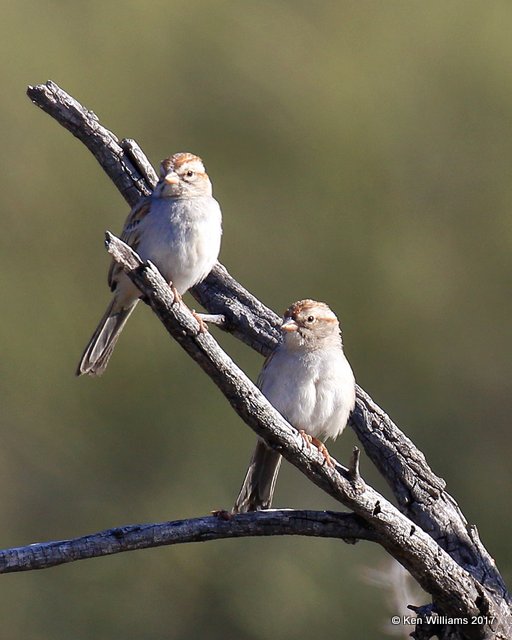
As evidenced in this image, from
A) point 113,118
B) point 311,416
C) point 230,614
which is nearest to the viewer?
point 311,416

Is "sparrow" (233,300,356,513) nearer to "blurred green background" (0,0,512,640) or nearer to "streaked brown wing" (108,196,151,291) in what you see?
"streaked brown wing" (108,196,151,291)

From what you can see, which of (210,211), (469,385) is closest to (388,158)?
(469,385)

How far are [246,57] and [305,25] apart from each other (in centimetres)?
138

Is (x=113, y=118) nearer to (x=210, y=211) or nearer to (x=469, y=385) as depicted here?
(x=469, y=385)

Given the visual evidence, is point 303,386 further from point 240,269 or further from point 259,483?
point 240,269

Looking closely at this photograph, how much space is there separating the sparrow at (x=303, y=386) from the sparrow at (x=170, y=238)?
0.64m

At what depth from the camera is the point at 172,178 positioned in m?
7.52

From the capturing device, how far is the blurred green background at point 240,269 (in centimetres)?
1566

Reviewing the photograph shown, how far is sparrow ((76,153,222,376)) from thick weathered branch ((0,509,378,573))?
146cm

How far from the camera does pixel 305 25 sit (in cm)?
1822

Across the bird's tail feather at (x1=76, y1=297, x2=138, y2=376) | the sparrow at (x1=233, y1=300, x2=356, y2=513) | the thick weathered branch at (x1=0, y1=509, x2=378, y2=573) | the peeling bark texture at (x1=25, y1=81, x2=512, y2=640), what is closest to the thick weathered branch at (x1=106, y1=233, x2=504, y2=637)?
the peeling bark texture at (x1=25, y1=81, x2=512, y2=640)

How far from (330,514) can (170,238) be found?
6.16 feet

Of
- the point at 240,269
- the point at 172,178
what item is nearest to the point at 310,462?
the point at 172,178

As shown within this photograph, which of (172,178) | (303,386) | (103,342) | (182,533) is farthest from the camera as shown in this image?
(103,342)
